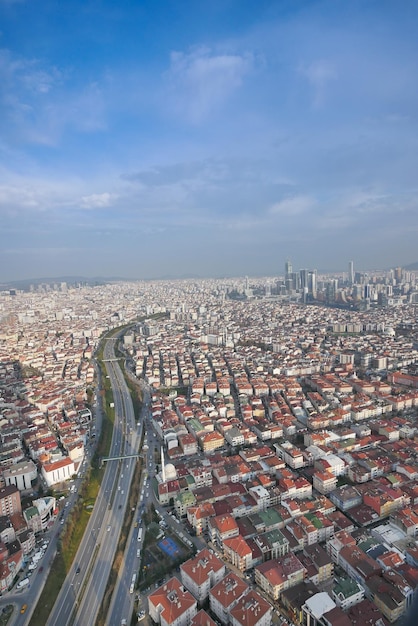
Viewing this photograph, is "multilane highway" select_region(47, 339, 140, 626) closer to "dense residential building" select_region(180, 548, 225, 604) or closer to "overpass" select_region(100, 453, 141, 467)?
"overpass" select_region(100, 453, 141, 467)

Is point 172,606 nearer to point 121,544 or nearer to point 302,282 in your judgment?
point 121,544

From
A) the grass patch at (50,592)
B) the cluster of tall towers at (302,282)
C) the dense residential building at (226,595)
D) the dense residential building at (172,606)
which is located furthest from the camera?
the cluster of tall towers at (302,282)

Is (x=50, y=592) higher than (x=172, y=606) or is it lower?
lower

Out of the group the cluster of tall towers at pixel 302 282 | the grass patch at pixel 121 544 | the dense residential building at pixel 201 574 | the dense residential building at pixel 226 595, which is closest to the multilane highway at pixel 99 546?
the grass patch at pixel 121 544

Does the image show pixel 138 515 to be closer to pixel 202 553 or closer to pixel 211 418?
pixel 202 553

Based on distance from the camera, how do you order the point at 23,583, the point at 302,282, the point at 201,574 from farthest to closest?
the point at 302,282
the point at 23,583
the point at 201,574

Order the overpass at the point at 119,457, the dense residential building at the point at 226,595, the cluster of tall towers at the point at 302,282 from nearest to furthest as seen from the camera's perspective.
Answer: the dense residential building at the point at 226,595
the overpass at the point at 119,457
the cluster of tall towers at the point at 302,282

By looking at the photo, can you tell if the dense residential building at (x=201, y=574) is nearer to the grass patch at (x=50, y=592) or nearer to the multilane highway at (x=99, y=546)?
the multilane highway at (x=99, y=546)

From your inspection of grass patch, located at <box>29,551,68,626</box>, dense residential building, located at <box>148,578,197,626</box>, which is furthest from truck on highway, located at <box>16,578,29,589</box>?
dense residential building, located at <box>148,578,197,626</box>

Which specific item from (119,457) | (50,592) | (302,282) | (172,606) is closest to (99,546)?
(50,592)

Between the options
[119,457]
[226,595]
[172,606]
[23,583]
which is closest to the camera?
[172,606]

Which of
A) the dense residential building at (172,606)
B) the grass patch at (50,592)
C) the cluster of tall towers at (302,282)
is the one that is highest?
the cluster of tall towers at (302,282)
